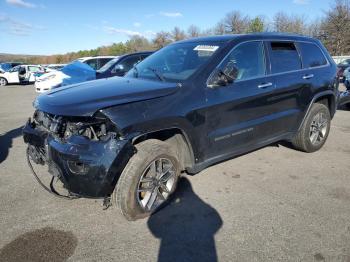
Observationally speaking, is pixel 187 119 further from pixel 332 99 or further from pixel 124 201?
pixel 332 99

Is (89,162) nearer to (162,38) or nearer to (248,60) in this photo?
(248,60)

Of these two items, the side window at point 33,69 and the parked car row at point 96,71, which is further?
Result: the side window at point 33,69

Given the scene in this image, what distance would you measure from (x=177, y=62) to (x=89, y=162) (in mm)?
1901

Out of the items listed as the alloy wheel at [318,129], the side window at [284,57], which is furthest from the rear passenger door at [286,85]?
the alloy wheel at [318,129]

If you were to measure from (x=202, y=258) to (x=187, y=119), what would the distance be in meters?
1.41

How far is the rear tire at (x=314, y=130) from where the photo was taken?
5.26 meters

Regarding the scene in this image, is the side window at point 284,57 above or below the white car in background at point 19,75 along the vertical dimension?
above

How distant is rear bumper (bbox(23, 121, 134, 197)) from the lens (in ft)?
9.90

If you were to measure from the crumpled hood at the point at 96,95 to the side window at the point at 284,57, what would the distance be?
176 cm

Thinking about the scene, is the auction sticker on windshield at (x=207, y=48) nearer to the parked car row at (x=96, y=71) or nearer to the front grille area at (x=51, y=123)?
the front grille area at (x=51, y=123)

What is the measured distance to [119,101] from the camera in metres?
3.16

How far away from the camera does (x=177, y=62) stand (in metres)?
4.27

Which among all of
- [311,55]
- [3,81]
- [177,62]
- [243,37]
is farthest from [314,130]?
[3,81]

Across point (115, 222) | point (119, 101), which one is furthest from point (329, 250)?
point (119, 101)
